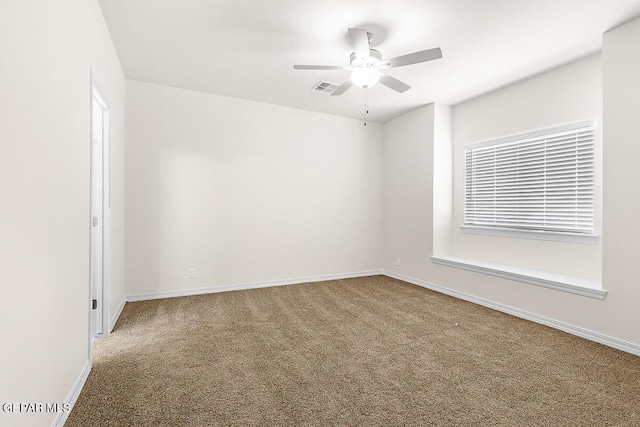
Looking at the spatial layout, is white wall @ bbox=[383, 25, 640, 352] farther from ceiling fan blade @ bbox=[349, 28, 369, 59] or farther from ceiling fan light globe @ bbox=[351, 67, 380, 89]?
ceiling fan blade @ bbox=[349, 28, 369, 59]

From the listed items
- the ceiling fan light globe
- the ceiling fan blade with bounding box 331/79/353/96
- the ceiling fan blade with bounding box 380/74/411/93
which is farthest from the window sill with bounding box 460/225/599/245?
the ceiling fan blade with bounding box 331/79/353/96

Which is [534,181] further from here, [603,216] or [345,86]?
[345,86]

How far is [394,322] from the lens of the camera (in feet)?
10.6

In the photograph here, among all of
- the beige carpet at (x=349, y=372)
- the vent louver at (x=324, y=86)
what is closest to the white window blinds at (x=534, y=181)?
the beige carpet at (x=349, y=372)

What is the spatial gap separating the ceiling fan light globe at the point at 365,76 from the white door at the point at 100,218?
230 cm

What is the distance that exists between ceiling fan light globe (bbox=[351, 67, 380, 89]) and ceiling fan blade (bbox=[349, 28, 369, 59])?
0.15 metres

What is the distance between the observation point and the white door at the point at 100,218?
2787 mm

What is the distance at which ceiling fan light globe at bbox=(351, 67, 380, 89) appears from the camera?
2.79 metres

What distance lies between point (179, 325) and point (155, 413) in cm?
144

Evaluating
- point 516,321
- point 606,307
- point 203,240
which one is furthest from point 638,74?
point 203,240

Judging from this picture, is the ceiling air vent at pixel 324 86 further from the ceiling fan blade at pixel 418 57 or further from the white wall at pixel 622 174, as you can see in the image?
the white wall at pixel 622 174

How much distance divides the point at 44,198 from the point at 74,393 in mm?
1239

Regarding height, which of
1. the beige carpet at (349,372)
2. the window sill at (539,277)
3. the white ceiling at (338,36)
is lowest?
the beige carpet at (349,372)

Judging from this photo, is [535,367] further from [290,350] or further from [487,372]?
[290,350]
